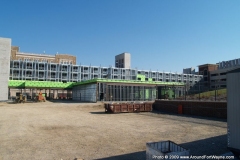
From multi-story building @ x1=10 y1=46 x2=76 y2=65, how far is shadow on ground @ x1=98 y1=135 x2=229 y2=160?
103 m

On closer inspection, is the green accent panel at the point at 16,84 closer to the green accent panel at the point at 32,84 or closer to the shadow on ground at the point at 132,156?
the green accent panel at the point at 32,84

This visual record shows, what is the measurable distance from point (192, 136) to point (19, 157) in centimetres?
921

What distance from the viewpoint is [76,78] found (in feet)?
301

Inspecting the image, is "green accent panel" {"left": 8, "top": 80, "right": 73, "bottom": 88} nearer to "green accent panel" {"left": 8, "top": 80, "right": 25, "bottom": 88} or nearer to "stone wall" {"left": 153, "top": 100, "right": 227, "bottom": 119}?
"green accent panel" {"left": 8, "top": 80, "right": 25, "bottom": 88}

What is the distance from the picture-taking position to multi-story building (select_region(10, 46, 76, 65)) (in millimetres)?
101188

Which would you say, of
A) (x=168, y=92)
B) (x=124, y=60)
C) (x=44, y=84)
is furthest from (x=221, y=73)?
(x=44, y=84)

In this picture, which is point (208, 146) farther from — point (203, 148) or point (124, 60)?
point (124, 60)

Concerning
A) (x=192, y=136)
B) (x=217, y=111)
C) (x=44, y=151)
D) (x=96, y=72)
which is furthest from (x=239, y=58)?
(x=44, y=151)

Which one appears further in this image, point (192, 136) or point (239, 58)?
point (239, 58)

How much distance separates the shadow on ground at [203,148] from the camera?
26.5 feet

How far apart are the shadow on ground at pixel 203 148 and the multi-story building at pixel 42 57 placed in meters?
103

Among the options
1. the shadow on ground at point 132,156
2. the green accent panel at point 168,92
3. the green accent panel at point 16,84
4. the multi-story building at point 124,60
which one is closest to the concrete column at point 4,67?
the green accent panel at point 16,84

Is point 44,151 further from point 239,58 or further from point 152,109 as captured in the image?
point 239,58

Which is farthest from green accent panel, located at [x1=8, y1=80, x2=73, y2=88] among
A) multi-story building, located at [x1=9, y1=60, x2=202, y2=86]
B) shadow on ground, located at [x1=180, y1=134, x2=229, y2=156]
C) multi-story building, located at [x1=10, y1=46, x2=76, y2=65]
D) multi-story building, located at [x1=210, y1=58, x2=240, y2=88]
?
multi-story building, located at [x1=210, y1=58, x2=240, y2=88]
